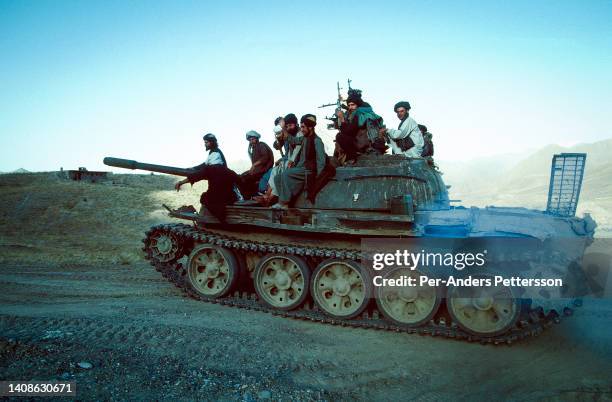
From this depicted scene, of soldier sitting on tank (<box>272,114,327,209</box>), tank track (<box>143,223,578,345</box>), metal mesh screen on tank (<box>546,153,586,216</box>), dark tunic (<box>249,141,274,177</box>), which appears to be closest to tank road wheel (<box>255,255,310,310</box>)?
tank track (<box>143,223,578,345</box>)

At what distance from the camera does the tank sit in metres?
6.33

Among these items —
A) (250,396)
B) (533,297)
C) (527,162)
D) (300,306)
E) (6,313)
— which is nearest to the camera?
(250,396)

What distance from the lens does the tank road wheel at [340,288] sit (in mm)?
7180

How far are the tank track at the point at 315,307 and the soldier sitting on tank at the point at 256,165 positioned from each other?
1.54m

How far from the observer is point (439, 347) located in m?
6.31

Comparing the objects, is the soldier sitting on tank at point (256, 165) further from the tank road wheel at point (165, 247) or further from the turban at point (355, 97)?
the turban at point (355, 97)

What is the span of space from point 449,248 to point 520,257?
3.32 ft

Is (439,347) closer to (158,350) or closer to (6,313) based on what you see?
(158,350)

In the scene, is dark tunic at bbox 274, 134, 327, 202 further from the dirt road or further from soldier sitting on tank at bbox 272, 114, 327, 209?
the dirt road

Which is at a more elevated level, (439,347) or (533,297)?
(533,297)

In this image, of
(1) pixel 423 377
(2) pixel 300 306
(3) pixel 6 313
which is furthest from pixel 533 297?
(3) pixel 6 313

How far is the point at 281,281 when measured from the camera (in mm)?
7793

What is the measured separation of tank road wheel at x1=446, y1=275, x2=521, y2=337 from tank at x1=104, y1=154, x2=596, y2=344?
0.05 ft

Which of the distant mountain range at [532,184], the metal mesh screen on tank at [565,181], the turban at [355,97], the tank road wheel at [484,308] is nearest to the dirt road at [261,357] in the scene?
the tank road wheel at [484,308]
